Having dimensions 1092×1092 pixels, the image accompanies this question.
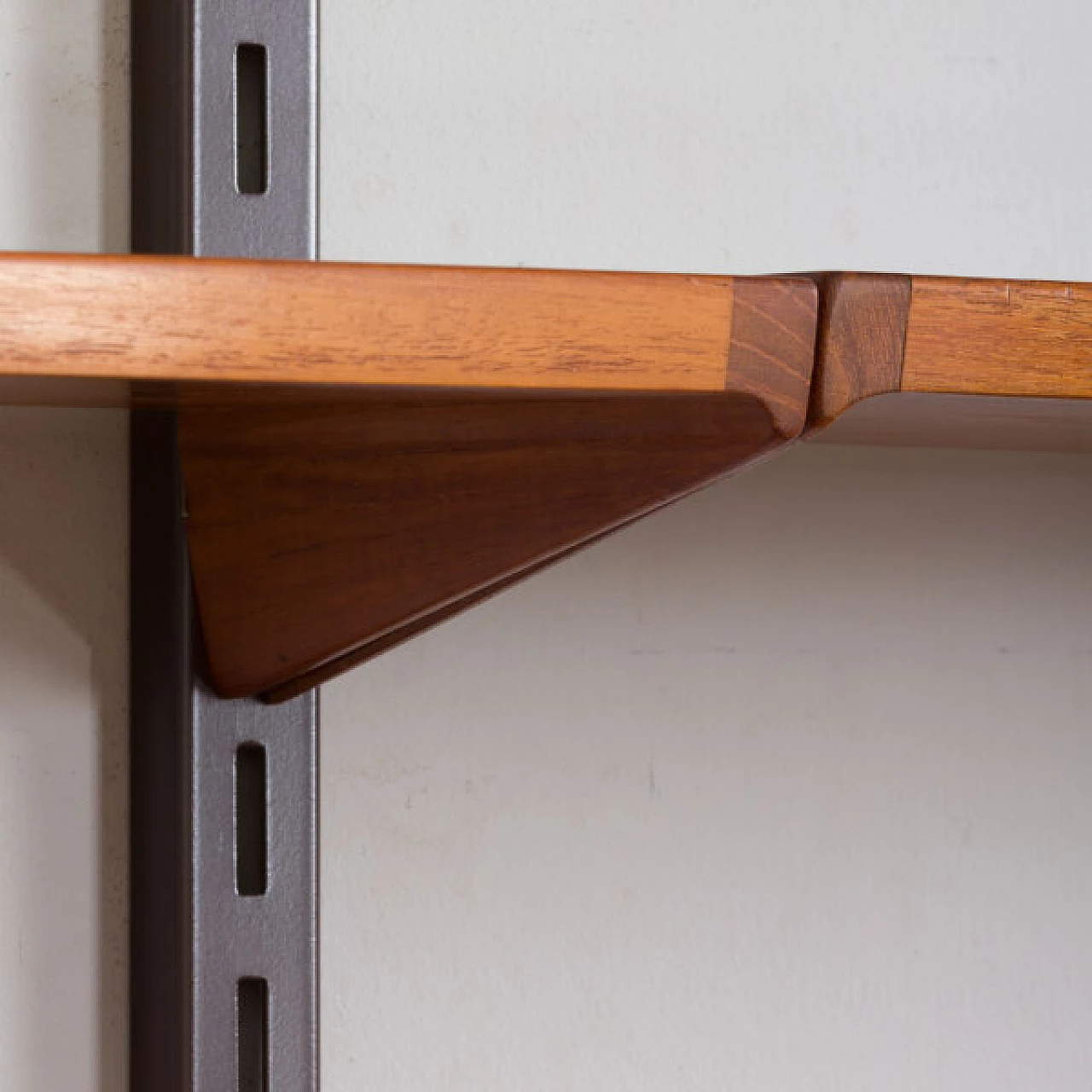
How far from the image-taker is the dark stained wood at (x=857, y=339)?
0.34 metres

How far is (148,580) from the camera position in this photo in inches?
23.6

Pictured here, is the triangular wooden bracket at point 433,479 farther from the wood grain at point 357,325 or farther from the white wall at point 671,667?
the white wall at point 671,667

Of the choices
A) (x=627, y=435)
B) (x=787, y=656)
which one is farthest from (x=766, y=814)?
(x=627, y=435)

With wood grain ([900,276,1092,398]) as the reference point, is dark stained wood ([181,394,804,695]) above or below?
below

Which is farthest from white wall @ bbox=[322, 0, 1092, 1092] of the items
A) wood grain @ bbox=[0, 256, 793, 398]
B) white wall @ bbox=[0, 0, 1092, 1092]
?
wood grain @ bbox=[0, 256, 793, 398]

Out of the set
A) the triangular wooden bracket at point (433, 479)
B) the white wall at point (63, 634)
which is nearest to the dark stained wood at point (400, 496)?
the triangular wooden bracket at point (433, 479)

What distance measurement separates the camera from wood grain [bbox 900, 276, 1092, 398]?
0.35 meters

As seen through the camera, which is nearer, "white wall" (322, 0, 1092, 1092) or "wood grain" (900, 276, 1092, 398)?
"wood grain" (900, 276, 1092, 398)

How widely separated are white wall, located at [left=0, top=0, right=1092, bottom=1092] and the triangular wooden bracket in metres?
0.14

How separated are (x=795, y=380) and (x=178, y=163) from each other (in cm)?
31

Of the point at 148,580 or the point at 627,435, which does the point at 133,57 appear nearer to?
the point at 148,580

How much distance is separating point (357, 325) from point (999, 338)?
0.15 m

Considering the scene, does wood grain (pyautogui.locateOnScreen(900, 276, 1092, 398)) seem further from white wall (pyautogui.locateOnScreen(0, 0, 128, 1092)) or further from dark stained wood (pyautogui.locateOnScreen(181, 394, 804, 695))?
white wall (pyautogui.locateOnScreen(0, 0, 128, 1092))

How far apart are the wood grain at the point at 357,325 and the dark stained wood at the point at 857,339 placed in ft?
0.08
